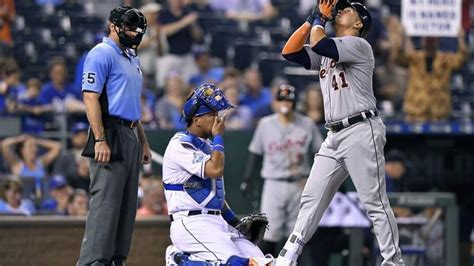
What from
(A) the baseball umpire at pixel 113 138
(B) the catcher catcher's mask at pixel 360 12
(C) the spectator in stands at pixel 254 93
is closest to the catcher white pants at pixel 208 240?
(A) the baseball umpire at pixel 113 138

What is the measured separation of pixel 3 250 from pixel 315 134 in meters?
3.93

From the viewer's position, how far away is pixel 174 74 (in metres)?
14.3

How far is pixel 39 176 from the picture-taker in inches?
502

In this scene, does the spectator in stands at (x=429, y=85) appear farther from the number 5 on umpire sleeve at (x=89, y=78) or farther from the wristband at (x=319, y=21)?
the number 5 on umpire sleeve at (x=89, y=78)

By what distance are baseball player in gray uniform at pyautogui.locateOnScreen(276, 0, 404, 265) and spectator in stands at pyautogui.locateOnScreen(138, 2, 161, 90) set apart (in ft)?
24.5

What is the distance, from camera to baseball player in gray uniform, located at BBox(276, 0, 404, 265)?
25.1 ft

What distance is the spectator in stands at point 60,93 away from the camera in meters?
13.7

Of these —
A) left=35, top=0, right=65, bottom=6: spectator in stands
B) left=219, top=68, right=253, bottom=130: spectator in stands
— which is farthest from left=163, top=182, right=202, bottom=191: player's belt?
left=35, top=0, right=65, bottom=6: spectator in stands

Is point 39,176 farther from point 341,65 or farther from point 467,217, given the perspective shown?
point 341,65

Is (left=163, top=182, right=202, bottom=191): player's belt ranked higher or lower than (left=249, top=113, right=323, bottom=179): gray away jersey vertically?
higher

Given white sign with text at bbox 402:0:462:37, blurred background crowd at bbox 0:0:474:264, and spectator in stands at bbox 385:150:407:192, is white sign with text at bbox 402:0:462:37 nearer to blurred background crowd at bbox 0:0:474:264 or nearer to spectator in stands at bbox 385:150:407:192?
blurred background crowd at bbox 0:0:474:264

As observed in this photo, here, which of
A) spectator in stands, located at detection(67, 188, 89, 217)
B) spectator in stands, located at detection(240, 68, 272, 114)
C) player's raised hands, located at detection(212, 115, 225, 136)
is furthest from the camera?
spectator in stands, located at detection(240, 68, 272, 114)

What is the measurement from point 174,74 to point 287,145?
2.98 m

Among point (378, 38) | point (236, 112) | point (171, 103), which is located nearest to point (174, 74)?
point (171, 103)
